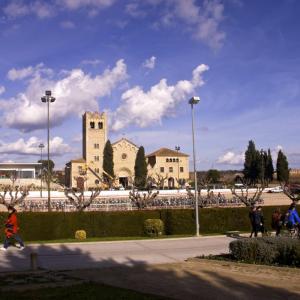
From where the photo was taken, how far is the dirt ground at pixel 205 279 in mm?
10312

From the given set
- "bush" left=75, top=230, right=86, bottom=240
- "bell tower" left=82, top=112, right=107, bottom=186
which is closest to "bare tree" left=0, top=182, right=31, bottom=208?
"bush" left=75, top=230, right=86, bottom=240

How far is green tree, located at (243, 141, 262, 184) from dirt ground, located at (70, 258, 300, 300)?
313 feet

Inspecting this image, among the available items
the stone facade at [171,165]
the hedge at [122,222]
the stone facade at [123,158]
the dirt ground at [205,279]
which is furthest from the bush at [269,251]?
the stone facade at [171,165]

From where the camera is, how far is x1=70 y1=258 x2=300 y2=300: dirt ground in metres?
10.3

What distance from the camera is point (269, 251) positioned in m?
13.5

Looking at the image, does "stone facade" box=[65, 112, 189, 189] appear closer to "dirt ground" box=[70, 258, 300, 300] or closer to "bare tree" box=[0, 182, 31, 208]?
"bare tree" box=[0, 182, 31, 208]

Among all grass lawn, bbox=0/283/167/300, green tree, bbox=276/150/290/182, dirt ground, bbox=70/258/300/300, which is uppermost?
green tree, bbox=276/150/290/182

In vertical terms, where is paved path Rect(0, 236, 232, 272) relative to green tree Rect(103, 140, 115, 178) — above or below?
below

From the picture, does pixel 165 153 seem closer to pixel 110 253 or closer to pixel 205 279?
pixel 110 253

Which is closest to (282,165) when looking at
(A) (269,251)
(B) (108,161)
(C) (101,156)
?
(B) (108,161)

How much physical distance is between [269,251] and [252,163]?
9813cm

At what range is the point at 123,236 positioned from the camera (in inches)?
995

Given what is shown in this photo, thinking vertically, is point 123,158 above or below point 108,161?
above

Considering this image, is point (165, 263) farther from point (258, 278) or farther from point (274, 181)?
point (274, 181)
